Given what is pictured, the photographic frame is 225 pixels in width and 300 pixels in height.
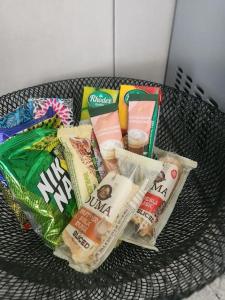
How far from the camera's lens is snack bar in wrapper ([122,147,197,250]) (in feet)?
1.52

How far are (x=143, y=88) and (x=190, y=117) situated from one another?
0.11m

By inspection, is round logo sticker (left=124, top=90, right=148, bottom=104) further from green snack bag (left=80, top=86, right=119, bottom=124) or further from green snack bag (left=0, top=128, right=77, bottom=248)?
green snack bag (left=0, top=128, right=77, bottom=248)

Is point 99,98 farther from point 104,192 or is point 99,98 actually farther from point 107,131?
A: point 104,192

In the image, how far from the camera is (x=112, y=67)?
27.2 inches

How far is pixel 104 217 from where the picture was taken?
1.43 feet

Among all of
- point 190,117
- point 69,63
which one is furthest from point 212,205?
point 69,63

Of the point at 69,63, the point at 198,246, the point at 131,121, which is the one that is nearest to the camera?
the point at 198,246

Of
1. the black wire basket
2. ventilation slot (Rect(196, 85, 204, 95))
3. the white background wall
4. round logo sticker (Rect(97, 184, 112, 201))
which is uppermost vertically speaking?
the white background wall

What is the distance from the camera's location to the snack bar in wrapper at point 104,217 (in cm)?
42

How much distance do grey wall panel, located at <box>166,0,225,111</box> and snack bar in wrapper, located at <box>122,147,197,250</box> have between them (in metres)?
0.14

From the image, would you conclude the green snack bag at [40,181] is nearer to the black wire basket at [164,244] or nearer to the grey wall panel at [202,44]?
the black wire basket at [164,244]

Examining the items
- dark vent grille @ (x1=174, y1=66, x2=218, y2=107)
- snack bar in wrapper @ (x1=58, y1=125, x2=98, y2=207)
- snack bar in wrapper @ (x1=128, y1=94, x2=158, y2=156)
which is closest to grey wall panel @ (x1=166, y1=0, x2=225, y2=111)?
dark vent grille @ (x1=174, y1=66, x2=218, y2=107)

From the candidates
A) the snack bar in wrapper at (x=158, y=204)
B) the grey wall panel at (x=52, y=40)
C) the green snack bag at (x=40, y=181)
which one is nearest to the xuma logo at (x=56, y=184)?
the green snack bag at (x=40, y=181)

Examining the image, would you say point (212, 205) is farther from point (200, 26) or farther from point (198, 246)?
point (200, 26)
